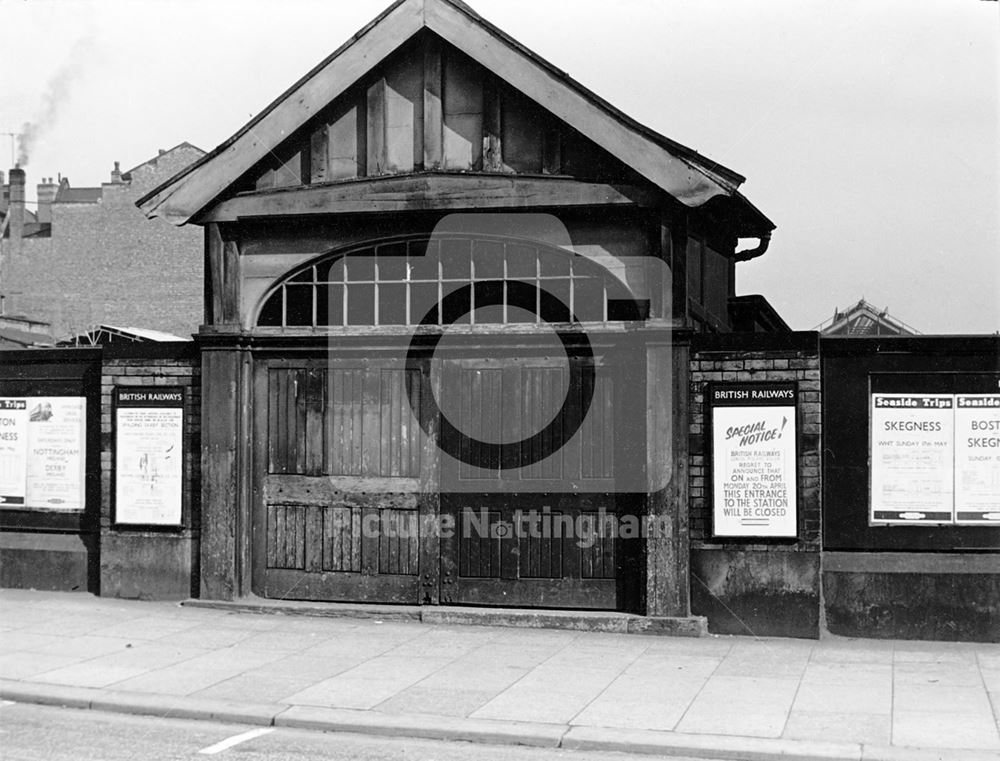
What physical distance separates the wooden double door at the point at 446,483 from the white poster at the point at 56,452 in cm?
225

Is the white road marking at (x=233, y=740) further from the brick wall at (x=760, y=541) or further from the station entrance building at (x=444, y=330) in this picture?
the brick wall at (x=760, y=541)

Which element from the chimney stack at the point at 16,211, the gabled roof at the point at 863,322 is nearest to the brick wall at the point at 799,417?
the gabled roof at the point at 863,322

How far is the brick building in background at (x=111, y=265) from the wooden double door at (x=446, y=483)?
34162 mm

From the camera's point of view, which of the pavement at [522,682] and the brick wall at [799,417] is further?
the brick wall at [799,417]

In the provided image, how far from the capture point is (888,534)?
10750mm

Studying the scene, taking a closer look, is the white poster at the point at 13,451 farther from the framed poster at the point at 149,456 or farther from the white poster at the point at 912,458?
the white poster at the point at 912,458

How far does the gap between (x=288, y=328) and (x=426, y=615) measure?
309cm

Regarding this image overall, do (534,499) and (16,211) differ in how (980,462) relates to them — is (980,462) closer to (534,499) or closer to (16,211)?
(534,499)

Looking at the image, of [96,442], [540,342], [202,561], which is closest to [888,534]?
[540,342]

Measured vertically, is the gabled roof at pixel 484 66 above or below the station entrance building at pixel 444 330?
above

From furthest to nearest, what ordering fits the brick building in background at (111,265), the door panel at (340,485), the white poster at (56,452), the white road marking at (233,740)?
1. the brick building in background at (111,265)
2. the white poster at (56,452)
3. the door panel at (340,485)
4. the white road marking at (233,740)

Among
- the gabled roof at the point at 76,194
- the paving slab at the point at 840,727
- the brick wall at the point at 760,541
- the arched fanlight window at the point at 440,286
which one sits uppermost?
the gabled roof at the point at 76,194

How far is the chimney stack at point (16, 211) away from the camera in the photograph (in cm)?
4844

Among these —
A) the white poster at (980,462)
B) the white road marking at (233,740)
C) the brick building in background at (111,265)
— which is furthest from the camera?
the brick building in background at (111,265)
